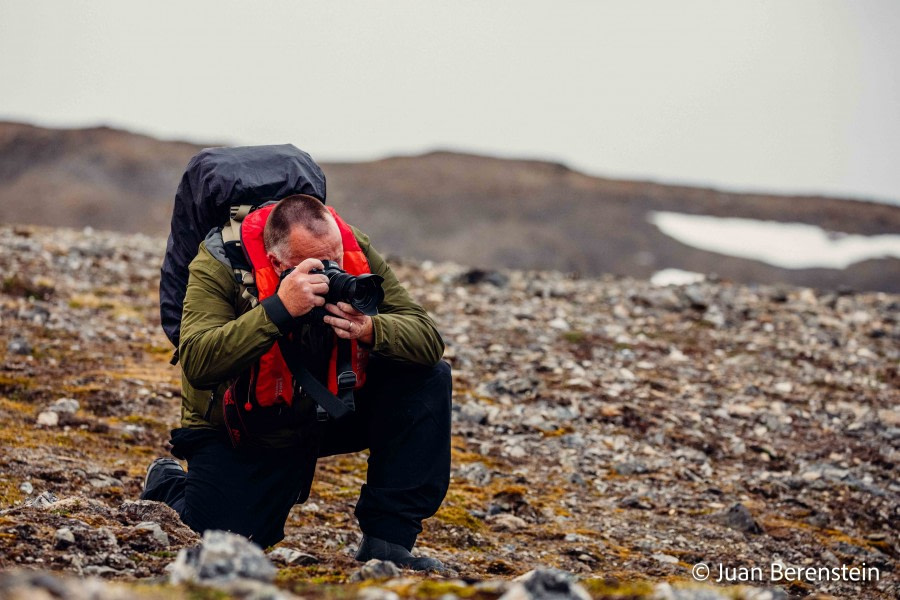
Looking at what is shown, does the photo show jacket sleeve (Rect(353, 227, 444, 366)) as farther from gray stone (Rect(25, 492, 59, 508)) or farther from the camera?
gray stone (Rect(25, 492, 59, 508))

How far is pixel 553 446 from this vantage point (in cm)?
726

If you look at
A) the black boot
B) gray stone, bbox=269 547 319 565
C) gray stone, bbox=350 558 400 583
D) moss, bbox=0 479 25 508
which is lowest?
moss, bbox=0 479 25 508

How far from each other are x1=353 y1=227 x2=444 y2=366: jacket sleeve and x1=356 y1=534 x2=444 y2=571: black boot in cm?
80

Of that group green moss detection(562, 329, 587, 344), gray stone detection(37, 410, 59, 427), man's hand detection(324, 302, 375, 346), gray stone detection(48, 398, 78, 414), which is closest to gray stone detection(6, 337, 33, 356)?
gray stone detection(48, 398, 78, 414)

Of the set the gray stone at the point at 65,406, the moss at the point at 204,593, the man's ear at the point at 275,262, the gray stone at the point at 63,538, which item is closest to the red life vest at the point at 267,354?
the man's ear at the point at 275,262

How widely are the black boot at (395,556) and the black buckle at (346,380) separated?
705mm

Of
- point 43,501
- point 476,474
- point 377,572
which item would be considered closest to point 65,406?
point 43,501

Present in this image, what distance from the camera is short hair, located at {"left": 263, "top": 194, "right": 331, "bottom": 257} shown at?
13.1ft

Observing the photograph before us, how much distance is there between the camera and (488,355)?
30.9ft

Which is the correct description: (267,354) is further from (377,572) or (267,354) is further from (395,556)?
(377,572)

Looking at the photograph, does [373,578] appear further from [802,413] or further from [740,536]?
[802,413]

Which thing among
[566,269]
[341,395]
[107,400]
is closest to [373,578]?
[341,395]

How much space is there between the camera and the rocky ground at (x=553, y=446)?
404 cm

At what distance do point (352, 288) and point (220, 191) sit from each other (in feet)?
2.98
